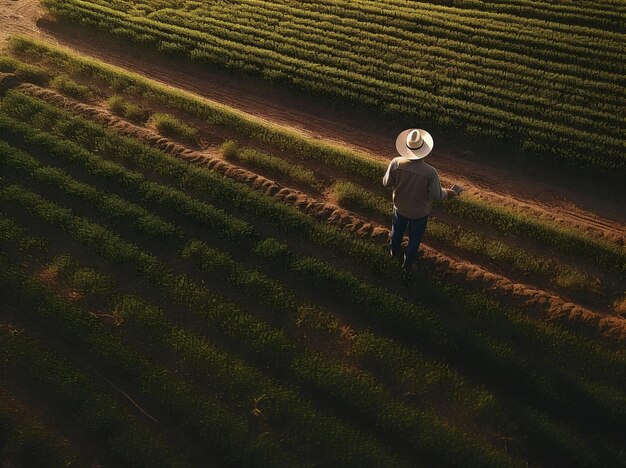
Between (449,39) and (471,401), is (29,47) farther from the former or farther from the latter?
(471,401)

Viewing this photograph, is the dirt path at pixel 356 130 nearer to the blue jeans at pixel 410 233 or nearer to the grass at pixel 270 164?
the grass at pixel 270 164

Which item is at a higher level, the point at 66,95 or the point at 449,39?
the point at 449,39

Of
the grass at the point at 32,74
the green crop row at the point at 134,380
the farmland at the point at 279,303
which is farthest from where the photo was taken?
the grass at the point at 32,74

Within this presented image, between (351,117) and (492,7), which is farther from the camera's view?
(492,7)

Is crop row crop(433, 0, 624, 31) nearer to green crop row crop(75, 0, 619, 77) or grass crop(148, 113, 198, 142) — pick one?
green crop row crop(75, 0, 619, 77)

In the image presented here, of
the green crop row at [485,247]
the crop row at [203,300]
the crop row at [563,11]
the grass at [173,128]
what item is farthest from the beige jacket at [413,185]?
the crop row at [563,11]

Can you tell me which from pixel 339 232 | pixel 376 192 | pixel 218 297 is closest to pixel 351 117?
pixel 376 192
